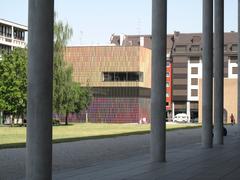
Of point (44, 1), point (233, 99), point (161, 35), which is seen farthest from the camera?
point (233, 99)

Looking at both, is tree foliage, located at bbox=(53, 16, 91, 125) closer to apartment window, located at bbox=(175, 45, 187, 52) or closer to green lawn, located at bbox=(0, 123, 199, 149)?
green lawn, located at bbox=(0, 123, 199, 149)

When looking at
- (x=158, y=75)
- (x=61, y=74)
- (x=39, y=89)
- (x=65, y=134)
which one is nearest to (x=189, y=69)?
(x=61, y=74)

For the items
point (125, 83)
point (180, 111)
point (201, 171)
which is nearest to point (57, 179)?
point (201, 171)

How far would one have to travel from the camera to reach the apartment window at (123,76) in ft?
327

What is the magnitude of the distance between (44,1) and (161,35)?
7337mm

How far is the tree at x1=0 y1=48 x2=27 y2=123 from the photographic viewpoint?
65.8m

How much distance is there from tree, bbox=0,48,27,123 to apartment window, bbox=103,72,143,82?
32.7 metres

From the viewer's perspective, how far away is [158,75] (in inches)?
606

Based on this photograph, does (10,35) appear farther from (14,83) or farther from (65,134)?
(65,134)

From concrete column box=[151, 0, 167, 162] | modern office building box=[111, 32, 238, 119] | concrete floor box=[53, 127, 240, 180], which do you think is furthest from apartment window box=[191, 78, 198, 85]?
concrete column box=[151, 0, 167, 162]

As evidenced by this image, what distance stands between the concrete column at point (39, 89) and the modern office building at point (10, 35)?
87.2m

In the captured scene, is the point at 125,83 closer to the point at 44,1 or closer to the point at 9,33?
the point at 9,33

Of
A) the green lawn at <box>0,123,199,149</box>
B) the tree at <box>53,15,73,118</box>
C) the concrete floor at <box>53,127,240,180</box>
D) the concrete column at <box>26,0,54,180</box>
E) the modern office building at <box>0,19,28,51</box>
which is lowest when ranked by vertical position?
the green lawn at <box>0,123,199,149</box>

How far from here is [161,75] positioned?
15406 mm
